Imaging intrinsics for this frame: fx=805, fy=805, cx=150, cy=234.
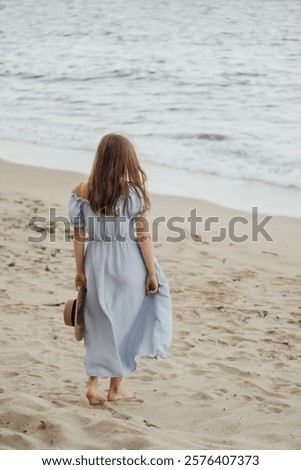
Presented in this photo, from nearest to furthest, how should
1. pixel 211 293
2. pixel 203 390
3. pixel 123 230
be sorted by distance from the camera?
pixel 123 230 < pixel 203 390 < pixel 211 293

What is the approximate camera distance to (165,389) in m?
4.76

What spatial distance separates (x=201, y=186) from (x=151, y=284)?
6273mm

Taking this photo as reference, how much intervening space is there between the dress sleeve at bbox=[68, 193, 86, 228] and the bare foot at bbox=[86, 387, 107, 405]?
917 mm

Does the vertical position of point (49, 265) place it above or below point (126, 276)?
below

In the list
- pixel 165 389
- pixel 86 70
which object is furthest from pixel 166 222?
pixel 86 70

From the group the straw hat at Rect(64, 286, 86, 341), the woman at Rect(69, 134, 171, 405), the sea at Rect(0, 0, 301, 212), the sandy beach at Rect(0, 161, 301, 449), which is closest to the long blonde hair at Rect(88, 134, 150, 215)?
the woman at Rect(69, 134, 171, 405)

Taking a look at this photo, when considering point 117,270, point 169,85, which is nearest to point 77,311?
point 117,270

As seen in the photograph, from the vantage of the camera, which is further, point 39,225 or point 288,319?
point 39,225

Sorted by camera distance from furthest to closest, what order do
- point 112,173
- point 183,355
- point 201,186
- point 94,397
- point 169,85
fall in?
1. point 169,85
2. point 201,186
3. point 183,355
4. point 94,397
5. point 112,173

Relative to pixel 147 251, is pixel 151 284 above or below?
below

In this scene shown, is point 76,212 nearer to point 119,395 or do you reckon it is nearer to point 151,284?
point 151,284

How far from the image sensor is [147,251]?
435 centimetres

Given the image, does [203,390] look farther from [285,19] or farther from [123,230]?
[285,19]

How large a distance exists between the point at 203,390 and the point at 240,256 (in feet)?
10.4
